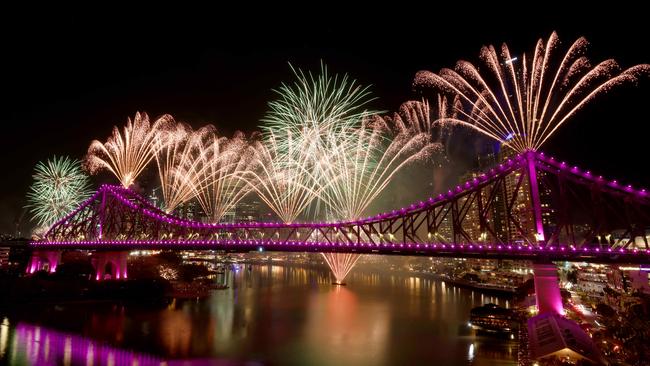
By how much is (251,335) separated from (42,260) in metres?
46.7

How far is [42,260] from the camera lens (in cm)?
6494

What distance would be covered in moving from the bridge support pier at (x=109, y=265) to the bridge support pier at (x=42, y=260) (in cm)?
1008

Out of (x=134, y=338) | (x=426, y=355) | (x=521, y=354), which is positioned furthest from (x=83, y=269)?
(x=521, y=354)

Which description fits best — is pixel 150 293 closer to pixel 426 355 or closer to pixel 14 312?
pixel 14 312

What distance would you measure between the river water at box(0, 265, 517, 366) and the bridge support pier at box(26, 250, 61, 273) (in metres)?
19.8

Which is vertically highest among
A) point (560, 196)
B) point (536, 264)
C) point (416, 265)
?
point (560, 196)

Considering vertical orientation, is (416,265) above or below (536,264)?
below

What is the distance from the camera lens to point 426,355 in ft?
99.9

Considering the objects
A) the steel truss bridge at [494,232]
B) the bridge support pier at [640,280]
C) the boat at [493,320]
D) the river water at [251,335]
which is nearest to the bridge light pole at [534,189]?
the steel truss bridge at [494,232]

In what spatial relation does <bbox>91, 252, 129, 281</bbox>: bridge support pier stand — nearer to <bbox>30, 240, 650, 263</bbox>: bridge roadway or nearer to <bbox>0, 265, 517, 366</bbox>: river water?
<bbox>0, 265, 517, 366</bbox>: river water

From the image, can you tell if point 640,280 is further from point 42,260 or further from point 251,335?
point 42,260

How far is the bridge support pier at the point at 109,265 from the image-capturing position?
59094 mm

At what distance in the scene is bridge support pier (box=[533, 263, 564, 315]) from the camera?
2806 centimetres

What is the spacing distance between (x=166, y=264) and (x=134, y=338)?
1657 inches
